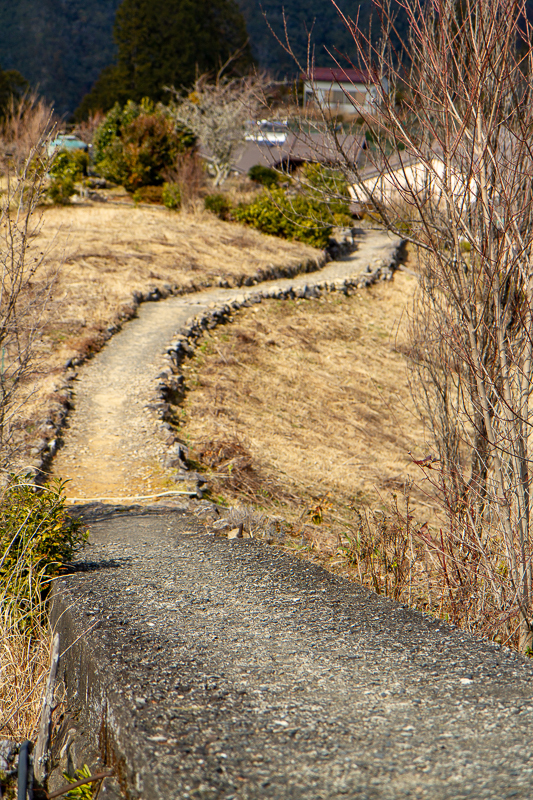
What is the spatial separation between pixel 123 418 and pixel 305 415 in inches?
102

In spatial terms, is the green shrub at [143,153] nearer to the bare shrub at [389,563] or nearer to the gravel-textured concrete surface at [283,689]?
the bare shrub at [389,563]

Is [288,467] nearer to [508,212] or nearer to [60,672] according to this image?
[60,672]

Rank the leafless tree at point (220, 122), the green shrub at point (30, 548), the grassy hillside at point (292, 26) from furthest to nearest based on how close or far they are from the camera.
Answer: the grassy hillside at point (292, 26), the leafless tree at point (220, 122), the green shrub at point (30, 548)

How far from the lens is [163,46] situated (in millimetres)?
36625

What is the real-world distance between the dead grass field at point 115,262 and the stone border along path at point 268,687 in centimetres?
340

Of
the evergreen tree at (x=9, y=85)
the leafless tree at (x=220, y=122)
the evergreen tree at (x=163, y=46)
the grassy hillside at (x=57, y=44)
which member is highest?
the grassy hillside at (x=57, y=44)

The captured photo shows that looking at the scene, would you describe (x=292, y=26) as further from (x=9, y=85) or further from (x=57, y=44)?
(x=9, y=85)

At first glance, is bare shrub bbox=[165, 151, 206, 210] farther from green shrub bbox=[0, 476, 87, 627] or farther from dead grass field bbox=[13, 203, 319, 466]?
green shrub bbox=[0, 476, 87, 627]

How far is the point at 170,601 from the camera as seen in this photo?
343 centimetres

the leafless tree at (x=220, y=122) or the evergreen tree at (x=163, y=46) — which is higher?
the evergreen tree at (x=163, y=46)

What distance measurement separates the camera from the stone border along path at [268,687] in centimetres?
202

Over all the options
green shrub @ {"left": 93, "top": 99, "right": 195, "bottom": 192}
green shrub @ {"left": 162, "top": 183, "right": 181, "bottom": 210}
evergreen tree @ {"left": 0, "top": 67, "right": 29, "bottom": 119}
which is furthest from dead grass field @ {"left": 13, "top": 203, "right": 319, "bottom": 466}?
evergreen tree @ {"left": 0, "top": 67, "right": 29, "bottom": 119}

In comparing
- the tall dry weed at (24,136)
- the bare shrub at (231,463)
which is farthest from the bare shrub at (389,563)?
the tall dry weed at (24,136)

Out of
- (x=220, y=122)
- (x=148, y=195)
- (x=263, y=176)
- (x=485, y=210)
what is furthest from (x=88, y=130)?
(x=485, y=210)
